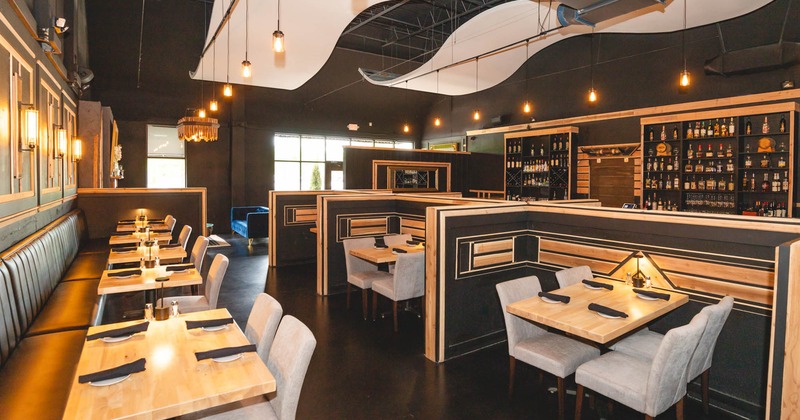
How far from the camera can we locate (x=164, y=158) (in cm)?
1225

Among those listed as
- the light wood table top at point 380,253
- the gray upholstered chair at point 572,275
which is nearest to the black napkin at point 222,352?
the gray upholstered chair at point 572,275

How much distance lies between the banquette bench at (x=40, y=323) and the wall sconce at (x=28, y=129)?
874 mm

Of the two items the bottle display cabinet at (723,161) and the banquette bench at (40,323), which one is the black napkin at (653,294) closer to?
the banquette bench at (40,323)

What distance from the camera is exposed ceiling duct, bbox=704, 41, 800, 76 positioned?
664 centimetres

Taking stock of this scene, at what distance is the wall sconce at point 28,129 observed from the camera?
13.5 feet

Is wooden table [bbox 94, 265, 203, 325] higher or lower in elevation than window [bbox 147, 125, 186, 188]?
lower

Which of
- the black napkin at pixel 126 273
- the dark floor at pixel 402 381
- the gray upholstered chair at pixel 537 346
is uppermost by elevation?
the black napkin at pixel 126 273

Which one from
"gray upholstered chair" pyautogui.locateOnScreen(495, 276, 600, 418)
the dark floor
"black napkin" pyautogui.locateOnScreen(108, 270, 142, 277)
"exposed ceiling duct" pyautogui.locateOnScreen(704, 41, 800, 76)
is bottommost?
the dark floor

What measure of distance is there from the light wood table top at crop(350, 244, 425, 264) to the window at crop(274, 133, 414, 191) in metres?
8.50

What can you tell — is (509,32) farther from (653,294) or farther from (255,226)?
(255,226)

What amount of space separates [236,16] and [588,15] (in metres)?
4.73

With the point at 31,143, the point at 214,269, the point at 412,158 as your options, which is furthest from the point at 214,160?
the point at 214,269

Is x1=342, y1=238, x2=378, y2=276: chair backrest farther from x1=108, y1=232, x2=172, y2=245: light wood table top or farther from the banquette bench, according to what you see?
x1=108, y1=232, x2=172, y2=245: light wood table top

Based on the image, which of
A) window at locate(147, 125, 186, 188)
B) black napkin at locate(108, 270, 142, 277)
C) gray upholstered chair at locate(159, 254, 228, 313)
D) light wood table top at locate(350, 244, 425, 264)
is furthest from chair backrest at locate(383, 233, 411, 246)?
window at locate(147, 125, 186, 188)
